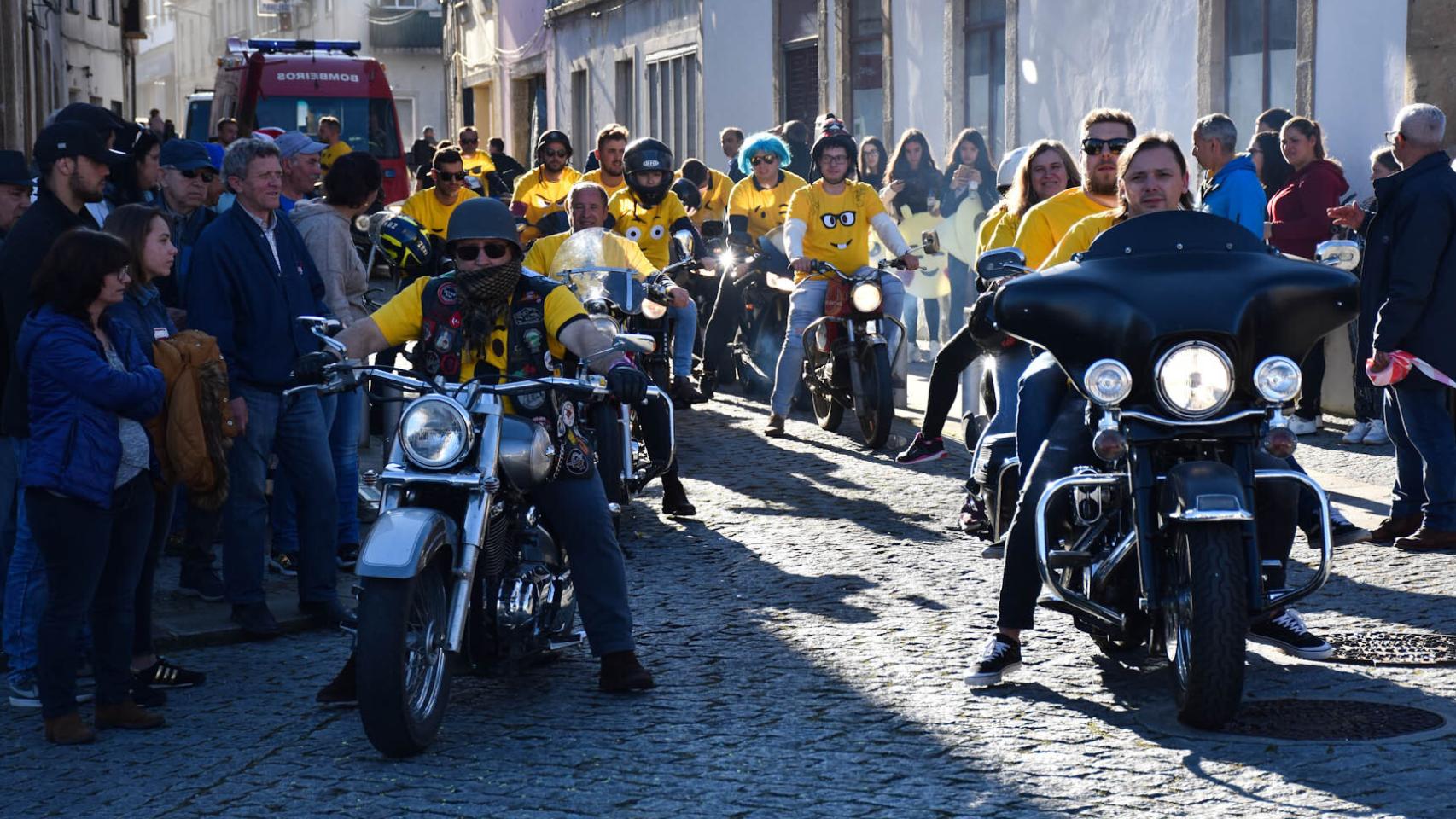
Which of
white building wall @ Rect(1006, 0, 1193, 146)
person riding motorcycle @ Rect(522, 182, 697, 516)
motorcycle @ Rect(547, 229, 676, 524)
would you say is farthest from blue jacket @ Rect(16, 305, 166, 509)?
white building wall @ Rect(1006, 0, 1193, 146)

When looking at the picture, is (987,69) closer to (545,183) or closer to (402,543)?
(545,183)

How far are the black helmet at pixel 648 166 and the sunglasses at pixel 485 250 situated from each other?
5.99 metres

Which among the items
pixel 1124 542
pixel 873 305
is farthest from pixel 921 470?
pixel 1124 542

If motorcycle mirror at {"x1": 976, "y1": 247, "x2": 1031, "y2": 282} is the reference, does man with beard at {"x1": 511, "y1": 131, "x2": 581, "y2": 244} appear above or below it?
above


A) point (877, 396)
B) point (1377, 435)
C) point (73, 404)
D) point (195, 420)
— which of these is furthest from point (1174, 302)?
point (1377, 435)

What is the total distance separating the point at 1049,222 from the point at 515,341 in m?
2.66

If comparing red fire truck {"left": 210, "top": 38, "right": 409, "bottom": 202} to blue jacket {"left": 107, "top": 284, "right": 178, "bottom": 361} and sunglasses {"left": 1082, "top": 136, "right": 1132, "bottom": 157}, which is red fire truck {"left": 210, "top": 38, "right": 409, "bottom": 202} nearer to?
sunglasses {"left": 1082, "top": 136, "right": 1132, "bottom": 157}

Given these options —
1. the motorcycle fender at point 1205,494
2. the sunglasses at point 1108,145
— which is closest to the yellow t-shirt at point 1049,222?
the sunglasses at point 1108,145

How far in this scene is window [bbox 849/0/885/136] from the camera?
78.1 feet

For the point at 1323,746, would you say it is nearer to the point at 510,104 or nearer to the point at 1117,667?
the point at 1117,667

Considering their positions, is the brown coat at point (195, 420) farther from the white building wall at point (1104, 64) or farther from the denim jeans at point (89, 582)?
the white building wall at point (1104, 64)

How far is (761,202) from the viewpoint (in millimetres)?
15086

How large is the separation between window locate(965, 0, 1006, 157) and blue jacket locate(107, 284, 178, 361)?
48.4ft

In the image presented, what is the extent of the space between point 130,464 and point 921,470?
242 inches
